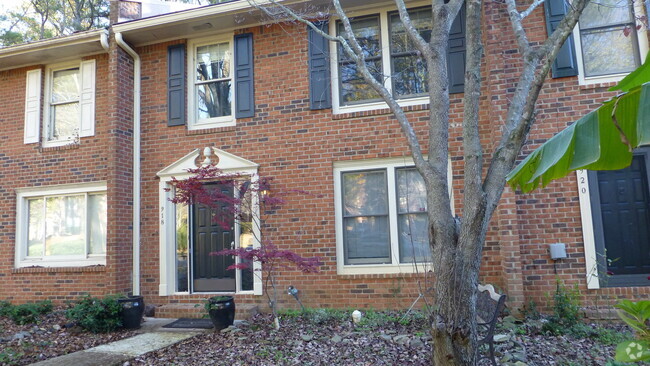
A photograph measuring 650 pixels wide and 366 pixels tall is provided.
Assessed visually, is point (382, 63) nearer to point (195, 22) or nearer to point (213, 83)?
point (213, 83)

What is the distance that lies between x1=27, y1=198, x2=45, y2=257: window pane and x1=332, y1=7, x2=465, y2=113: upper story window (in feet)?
21.3

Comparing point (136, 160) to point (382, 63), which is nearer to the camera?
point (382, 63)

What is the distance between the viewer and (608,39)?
6.54 m

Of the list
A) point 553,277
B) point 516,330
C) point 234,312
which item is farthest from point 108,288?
point 553,277

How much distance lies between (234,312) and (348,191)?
2.67 metres

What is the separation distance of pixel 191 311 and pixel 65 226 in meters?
3.46

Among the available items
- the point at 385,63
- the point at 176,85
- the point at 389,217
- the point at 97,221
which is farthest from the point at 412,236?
the point at 97,221

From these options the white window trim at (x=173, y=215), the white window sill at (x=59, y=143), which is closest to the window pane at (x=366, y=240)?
the white window trim at (x=173, y=215)

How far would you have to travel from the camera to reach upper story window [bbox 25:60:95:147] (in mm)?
8555

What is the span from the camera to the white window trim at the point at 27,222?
327 inches

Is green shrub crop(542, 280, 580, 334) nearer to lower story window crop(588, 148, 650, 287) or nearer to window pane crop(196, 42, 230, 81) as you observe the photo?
lower story window crop(588, 148, 650, 287)

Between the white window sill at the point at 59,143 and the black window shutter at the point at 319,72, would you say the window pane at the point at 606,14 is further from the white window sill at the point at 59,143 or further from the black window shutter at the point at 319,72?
the white window sill at the point at 59,143

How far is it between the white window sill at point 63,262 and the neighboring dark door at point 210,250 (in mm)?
1907

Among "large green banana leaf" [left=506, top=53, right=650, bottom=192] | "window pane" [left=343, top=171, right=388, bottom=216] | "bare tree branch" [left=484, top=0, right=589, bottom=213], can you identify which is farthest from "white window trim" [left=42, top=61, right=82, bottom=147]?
"large green banana leaf" [left=506, top=53, right=650, bottom=192]
